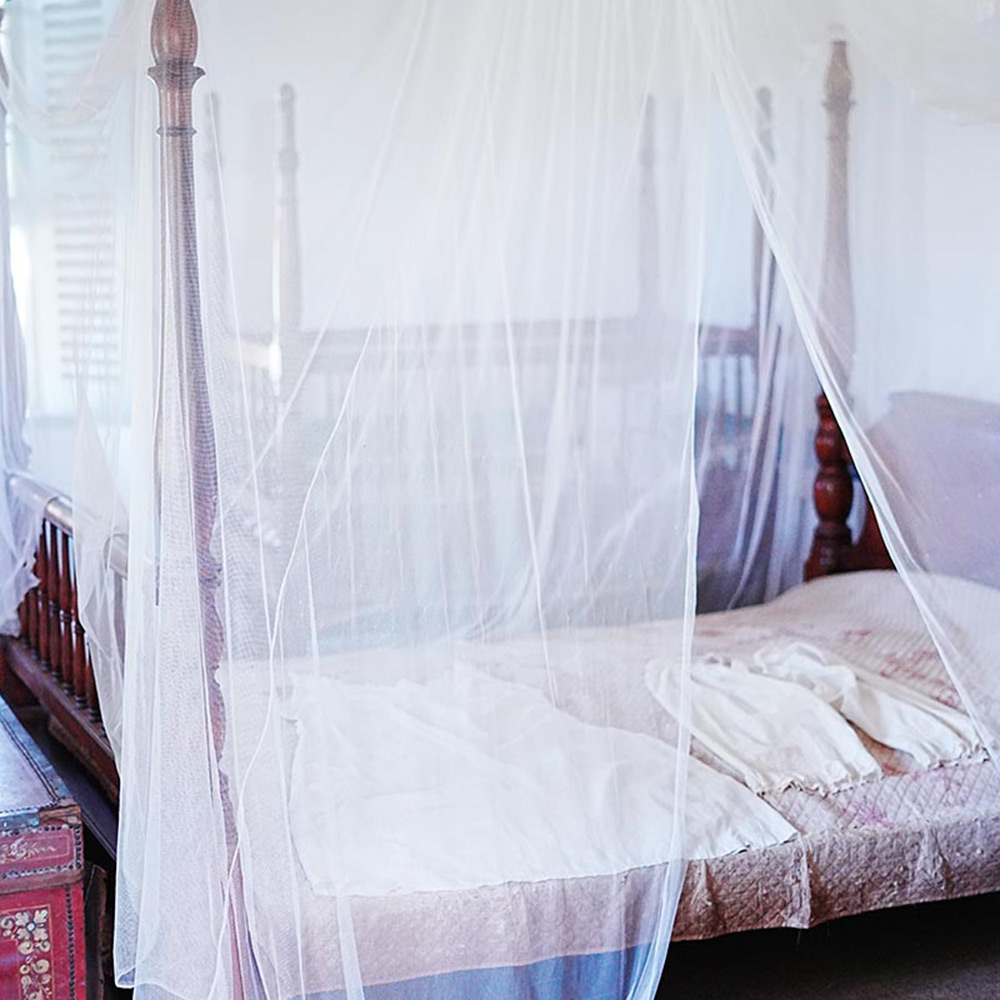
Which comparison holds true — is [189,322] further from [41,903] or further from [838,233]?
[838,233]

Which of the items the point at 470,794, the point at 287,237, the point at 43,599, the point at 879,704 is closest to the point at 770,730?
the point at 879,704

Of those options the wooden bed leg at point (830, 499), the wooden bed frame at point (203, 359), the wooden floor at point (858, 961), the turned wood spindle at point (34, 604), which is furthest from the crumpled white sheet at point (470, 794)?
the turned wood spindle at point (34, 604)

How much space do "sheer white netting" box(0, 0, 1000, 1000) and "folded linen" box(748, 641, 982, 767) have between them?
1.06 feet

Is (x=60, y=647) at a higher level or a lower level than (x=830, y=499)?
lower

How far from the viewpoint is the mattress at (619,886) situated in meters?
2.45

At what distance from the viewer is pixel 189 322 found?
7.78 feet

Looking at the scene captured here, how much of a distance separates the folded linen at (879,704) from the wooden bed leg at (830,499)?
67cm

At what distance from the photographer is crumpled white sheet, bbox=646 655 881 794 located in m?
3.02

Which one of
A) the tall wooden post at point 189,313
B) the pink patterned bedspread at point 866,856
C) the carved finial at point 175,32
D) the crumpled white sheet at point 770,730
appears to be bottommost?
the pink patterned bedspread at point 866,856

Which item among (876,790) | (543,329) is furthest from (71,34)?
(876,790)

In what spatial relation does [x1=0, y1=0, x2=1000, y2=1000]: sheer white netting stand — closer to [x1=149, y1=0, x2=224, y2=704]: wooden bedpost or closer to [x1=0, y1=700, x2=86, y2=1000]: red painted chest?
[x1=149, y1=0, x2=224, y2=704]: wooden bedpost

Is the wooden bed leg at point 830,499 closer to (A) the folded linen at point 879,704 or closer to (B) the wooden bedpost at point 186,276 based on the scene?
(A) the folded linen at point 879,704

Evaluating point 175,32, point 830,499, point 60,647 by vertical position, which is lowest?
point 60,647

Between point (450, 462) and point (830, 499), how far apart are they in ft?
6.16
